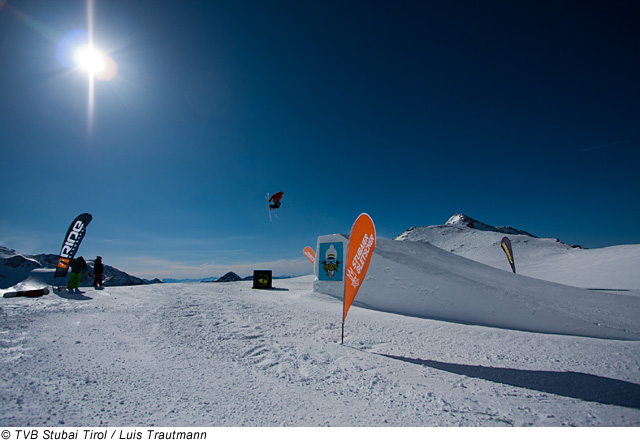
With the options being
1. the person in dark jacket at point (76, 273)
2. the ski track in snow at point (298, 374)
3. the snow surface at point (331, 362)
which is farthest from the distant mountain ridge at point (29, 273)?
the ski track in snow at point (298, 374)

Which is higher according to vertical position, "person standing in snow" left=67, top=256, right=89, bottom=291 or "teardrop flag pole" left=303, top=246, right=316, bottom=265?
"teardrop flag pole" left=303, top=246, right=316, bottom=265

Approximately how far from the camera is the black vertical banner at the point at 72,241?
13258 mm

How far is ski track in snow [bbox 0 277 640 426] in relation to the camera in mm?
2768

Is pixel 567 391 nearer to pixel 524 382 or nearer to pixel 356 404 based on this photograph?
pixel 524 382

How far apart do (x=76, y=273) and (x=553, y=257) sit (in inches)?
2006

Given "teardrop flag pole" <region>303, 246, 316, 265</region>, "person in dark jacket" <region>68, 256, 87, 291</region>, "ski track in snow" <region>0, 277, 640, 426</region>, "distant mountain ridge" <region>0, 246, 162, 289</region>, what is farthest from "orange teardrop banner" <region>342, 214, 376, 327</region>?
"distant mountain ridge" <region>0, 246, 162, 289</region>

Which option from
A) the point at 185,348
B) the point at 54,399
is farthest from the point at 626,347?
the point at 54,399

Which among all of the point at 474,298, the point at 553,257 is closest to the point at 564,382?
the point at 474,298

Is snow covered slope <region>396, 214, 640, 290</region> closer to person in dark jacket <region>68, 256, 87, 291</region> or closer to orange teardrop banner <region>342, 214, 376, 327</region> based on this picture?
orange teardrop banner <region>342, 214, 376, 327</region>

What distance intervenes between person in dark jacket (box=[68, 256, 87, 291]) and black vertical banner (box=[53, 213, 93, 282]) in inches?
102

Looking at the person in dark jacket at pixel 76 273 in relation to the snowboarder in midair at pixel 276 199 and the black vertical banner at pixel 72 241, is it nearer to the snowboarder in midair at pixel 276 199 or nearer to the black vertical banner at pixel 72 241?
the black vertical banner at pixel 72 241

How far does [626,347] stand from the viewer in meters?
5.23

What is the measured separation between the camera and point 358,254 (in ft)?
19.1
